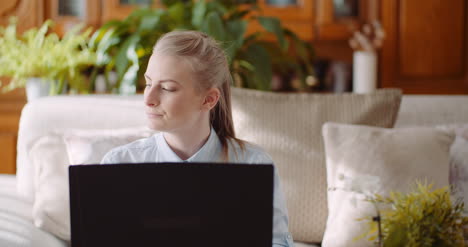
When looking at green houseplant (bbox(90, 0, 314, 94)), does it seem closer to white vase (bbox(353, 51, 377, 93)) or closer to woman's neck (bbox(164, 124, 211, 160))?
white vase (bbox(353, 51, 377, 93))

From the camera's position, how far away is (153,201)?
0.75 metres

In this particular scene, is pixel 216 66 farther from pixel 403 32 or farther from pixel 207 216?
pixel 403 32

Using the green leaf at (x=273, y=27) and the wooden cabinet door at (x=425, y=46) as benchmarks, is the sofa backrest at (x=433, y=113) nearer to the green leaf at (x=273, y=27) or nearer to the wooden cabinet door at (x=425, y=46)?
the green leaf at (x=273, y=27)

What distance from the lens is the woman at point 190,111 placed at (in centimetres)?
108

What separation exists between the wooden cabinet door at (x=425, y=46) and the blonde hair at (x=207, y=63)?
9.07 ft

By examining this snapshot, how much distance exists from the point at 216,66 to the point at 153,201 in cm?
51

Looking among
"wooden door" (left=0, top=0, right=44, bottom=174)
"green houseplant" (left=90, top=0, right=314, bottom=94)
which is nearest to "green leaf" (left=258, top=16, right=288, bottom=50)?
"green houseplant" (left=90, top=0, right=314, bottom=94)

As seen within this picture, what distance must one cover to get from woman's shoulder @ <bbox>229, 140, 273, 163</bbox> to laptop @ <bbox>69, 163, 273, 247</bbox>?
45 cm

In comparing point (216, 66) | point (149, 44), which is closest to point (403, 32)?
point (149, 44)

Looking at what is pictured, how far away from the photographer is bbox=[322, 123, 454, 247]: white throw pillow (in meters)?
1.47

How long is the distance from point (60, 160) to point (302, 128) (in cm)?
73

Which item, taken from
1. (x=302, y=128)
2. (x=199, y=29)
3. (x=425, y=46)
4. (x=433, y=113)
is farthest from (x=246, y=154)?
(x=425, y=46)

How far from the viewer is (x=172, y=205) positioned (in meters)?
0.74

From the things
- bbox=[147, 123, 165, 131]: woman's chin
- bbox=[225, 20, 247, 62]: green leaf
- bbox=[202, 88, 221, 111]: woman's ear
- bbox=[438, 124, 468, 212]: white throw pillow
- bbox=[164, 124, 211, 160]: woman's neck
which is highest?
bbox=[225, 20, 247, 62]: green leaf
